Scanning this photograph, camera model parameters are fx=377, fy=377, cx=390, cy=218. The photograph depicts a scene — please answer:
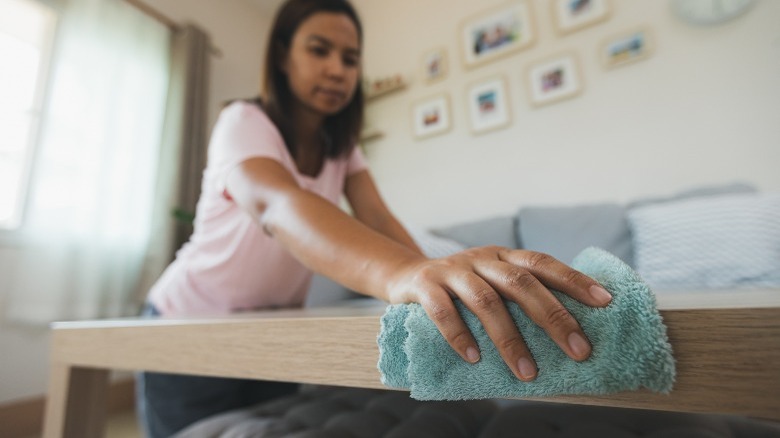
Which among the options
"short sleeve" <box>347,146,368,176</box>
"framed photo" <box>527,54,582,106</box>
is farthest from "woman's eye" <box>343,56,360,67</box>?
"framed photo" <box>527,54,582,106</box>

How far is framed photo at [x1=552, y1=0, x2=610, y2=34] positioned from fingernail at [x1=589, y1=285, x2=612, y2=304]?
7.02 feet

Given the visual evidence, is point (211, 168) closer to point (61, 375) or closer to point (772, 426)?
point (61, 375)

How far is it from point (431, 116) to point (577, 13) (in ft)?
2.99

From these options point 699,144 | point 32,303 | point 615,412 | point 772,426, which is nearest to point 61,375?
point 615,412

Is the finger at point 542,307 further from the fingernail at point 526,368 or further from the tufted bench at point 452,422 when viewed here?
the tufted bench at point 452,422

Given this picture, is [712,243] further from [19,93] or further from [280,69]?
[19,93]

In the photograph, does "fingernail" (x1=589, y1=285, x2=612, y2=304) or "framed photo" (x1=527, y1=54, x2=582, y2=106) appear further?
"framed photo" (x1=527, y1=54, x2=582, y2=106)

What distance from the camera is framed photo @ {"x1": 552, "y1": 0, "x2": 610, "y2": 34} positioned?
1.87 metres

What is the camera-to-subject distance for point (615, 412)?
56cm

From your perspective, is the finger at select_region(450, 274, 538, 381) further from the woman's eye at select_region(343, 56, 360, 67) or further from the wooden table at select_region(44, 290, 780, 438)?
the woman's eye at select_region(343, 56, 360, 67)

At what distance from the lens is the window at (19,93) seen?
1646mm

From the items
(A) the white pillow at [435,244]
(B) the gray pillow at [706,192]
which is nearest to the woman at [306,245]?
(A) the white pillow at [435,244]

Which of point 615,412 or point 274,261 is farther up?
point 274,261

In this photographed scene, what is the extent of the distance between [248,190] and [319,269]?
21 centimetres
